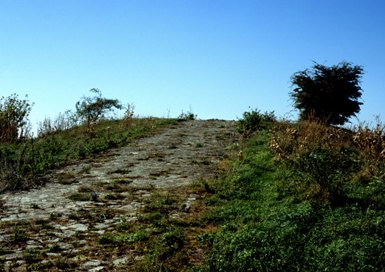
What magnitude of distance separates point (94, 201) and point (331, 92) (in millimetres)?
15897

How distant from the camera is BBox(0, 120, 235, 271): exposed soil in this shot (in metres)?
5.18

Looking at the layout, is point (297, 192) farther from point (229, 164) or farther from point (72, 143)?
point (72, 143)

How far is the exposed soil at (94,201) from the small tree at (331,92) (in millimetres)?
8361

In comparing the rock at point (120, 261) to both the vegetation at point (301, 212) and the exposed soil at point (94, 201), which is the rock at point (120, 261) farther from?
the vegetation at point (301, 212)

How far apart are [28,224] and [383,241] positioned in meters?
5.13

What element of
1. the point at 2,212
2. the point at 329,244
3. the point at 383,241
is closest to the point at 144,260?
the point at 329,244

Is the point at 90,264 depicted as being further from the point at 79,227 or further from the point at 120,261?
the point at 79,227

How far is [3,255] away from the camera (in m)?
5.14

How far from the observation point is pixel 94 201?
25.9ft

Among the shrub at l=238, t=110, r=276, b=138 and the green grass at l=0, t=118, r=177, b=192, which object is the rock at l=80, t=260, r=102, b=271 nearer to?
the green grass at l=0, t=118, r=177, b=192

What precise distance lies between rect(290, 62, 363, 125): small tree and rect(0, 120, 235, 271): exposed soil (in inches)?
329

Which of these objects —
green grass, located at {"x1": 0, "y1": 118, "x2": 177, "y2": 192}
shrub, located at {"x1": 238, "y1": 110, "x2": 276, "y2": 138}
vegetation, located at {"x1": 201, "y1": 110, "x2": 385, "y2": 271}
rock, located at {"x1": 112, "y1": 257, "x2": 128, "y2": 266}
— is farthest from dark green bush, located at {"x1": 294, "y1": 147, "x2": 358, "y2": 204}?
shrub, located at {"x1": 238, "y1": 110, "x2": 276, "y2": 138}

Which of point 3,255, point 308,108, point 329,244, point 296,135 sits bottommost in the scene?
point 3,255

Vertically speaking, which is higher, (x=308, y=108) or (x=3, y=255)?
(x=308, y=108)
